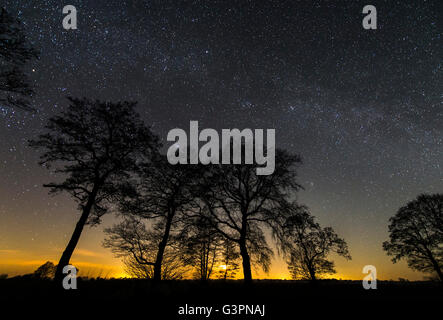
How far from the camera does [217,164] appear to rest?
15781 mm

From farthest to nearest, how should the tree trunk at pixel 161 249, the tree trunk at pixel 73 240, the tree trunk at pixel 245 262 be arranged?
1. the tree trunk at pixel 161 249
2. the tree trunk at pixel 245 262
3. the tree trunk at pixel 73 240

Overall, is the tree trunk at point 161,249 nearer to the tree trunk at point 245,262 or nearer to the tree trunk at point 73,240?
the tree trunk at point 73,240

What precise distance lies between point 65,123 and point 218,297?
13.3m

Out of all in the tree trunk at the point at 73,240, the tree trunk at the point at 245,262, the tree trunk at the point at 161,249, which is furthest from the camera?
the tree trunk at the point at 161,249

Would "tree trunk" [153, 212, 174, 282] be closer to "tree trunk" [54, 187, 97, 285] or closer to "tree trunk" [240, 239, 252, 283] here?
"tree trunk" [54, 187, 97, 285]

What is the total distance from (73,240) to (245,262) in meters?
10.7

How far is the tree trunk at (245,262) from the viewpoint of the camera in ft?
43.5

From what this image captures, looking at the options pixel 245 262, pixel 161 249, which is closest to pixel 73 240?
pixel 161 249

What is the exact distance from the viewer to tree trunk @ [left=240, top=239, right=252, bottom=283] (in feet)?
43.5

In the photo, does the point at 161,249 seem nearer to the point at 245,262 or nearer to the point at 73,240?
the point at 73,240

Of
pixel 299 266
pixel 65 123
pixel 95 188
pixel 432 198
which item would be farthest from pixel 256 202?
pixel 432 198

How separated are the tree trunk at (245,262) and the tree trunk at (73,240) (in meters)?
10.2

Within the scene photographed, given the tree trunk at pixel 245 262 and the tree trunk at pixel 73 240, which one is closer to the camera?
the tree trunk at pixel 73 240

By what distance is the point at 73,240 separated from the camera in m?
12.0
